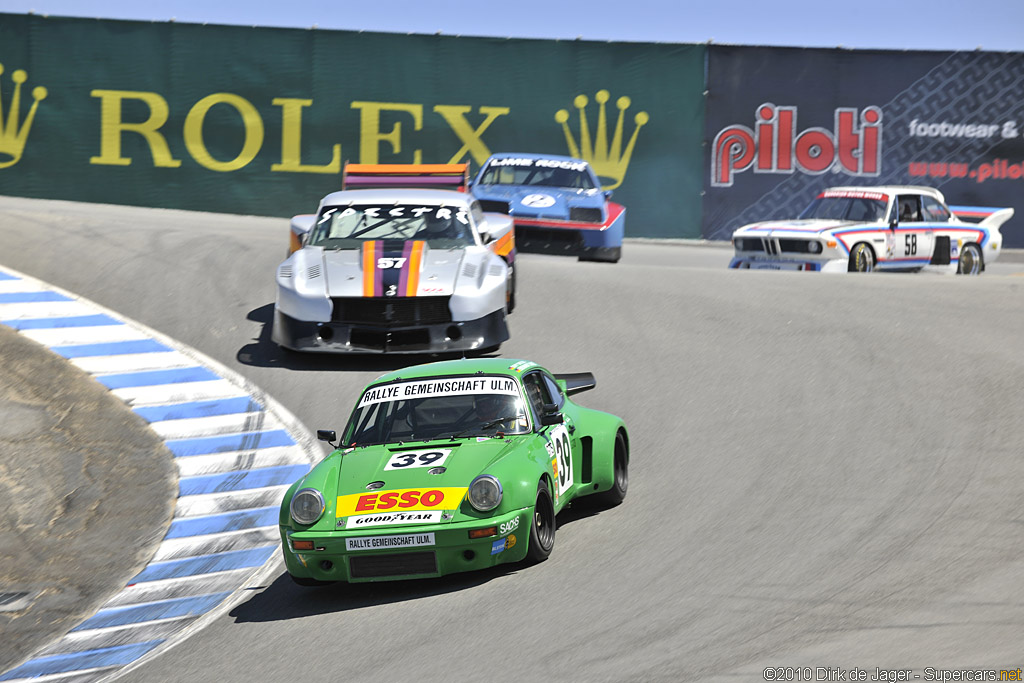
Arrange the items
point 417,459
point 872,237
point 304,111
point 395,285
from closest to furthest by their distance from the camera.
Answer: point 417,459 < point 395,285 < point 872,237 < point 304,111

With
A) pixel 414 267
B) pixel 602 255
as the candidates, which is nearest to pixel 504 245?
pixel 414 267

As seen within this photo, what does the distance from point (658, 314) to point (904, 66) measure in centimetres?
1222

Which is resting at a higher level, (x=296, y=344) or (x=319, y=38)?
(x=319, y=38)

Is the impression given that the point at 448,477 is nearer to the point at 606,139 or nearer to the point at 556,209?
Result: the point at 556,209

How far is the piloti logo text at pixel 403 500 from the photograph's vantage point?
21.9ft

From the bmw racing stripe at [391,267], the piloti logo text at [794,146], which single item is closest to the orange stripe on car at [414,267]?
the bmw racing stripe at [391,267]

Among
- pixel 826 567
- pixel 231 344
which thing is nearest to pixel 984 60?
pixel 231 344

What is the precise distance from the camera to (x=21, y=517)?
8555mm

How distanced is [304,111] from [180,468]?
538 inches

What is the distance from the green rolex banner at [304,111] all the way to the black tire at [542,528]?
→ 1569cm

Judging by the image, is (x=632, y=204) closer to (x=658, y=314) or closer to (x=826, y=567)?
(x=658, y=314)

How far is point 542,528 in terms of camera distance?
702 centimetres

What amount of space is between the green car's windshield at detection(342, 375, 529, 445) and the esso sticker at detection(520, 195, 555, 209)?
8.37 m

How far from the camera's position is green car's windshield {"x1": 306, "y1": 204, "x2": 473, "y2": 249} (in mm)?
12281
